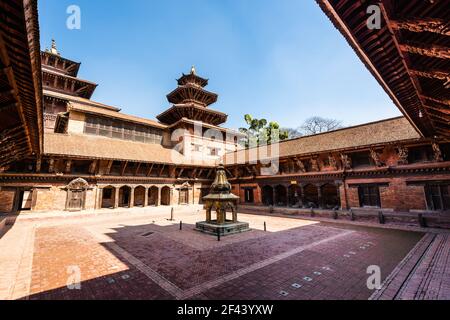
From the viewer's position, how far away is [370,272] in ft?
19.5

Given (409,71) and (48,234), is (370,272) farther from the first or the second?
(48,234)

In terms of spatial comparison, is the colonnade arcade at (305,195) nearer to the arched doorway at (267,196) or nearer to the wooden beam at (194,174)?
the arched doorway at (267,196)

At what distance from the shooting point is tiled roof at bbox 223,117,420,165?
50.3 ft

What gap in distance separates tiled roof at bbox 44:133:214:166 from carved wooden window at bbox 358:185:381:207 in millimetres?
16135

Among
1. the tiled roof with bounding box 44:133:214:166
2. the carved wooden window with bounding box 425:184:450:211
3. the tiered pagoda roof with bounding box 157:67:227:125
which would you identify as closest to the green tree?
the tiered pagoda roof with bounding box 157:67:227:125

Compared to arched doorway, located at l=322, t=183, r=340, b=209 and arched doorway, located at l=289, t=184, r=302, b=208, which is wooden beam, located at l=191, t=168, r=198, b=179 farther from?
arched doorway, located at l=322, t=183, r=340, b=209

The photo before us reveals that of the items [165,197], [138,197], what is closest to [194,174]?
[165,197]

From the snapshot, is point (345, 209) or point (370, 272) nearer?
point (370, 272)

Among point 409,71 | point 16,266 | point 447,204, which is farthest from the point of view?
point 447,204

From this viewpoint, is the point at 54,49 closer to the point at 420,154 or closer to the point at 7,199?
the point at 7,199

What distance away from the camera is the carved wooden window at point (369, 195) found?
51.3 feet

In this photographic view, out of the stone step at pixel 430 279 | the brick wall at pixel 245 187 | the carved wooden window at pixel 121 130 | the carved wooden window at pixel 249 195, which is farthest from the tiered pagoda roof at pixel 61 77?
the stone step at pixel 430 279
